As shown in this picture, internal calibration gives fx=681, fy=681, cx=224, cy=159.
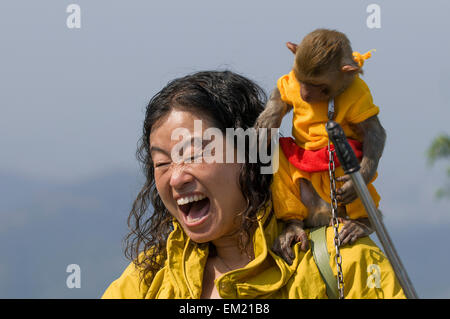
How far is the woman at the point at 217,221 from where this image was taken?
3.41 m

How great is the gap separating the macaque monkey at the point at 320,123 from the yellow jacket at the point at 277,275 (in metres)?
0.07

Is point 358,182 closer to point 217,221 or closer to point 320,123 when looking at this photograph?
point 320,123

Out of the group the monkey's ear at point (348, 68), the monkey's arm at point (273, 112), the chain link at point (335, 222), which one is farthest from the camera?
the monkey's arm at point (273, 112)

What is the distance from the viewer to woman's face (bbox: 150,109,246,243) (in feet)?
11.5

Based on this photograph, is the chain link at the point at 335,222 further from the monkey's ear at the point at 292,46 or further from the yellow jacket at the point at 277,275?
the monkey's ear at the point at 292,46

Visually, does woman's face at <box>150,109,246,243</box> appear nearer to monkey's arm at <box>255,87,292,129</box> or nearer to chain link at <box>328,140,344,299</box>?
monkey's arm at <box>255,87,292,129</box>

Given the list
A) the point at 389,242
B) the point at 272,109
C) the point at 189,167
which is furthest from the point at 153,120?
the point at 389,242

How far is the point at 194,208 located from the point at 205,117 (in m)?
0.49

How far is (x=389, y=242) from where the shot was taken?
2.89 meters

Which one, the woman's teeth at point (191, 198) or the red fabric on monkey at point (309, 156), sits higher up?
the red fabric on monkey at point (309, 156)

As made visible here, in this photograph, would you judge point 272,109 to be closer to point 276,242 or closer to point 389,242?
point 276,242

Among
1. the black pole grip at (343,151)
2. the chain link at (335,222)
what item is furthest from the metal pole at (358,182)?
the chain link at (335,222)

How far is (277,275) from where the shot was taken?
3475 millimetres
